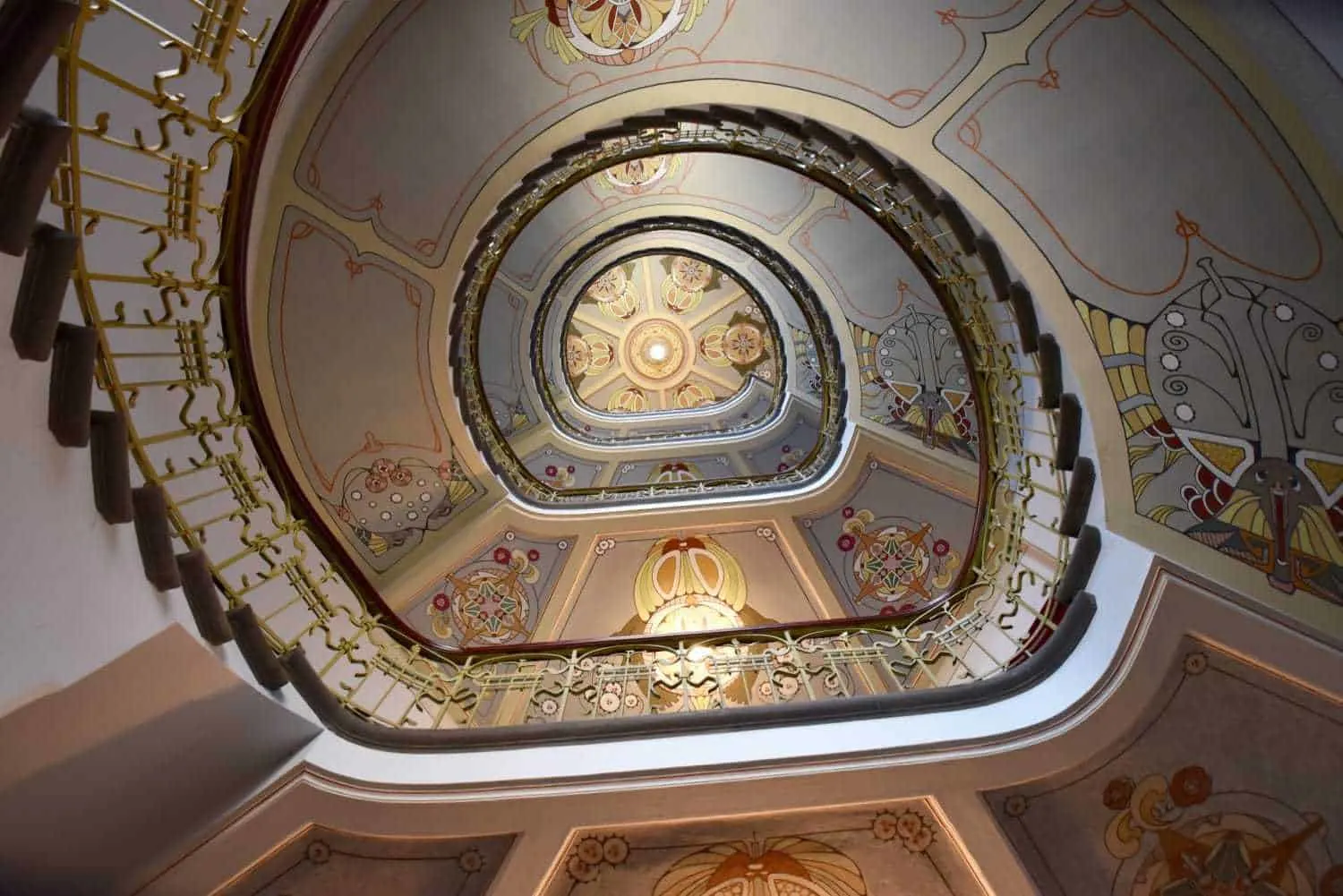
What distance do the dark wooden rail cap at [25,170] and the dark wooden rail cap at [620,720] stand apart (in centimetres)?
204

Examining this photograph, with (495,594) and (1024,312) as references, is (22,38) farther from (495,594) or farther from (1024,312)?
(495,594)

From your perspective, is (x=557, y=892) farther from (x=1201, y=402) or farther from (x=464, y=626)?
(x=464, y=626)

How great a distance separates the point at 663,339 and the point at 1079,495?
36.6ft

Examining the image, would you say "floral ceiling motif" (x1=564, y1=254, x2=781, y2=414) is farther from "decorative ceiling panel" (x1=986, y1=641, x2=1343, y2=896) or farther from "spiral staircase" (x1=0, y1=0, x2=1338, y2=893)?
"decorative ceiling panel" (x1=986, y1=641, x2=1343, y2=896)

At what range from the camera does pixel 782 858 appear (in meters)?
2.88

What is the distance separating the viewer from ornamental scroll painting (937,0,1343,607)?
2805 millimetres

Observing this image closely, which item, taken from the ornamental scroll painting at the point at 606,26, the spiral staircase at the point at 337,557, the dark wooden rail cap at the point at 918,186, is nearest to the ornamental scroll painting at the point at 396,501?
the spiral staircase at the point at 337,557

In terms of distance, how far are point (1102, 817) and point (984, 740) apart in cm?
62

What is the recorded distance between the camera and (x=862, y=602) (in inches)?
302

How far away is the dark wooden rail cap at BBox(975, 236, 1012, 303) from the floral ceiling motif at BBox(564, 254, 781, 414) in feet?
29.2

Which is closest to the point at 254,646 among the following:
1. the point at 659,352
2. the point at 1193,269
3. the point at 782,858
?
the point at 782,858

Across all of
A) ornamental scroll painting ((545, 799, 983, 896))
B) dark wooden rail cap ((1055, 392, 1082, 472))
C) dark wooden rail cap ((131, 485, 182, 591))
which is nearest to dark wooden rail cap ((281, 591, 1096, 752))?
ornamental scroll painting ((545, 799, 983, 896))

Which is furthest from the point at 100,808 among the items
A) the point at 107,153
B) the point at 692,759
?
the point at 107,153

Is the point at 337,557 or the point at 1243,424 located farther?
the point at 337,557
